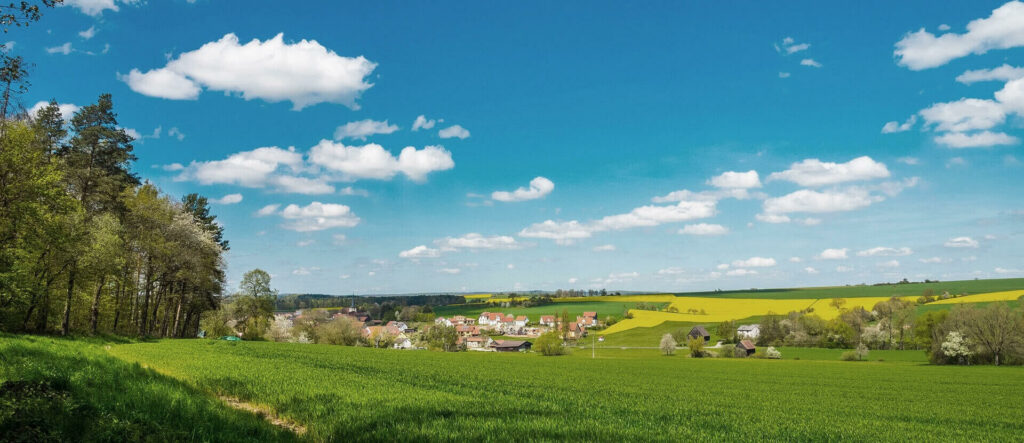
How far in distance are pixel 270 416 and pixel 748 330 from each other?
401ft

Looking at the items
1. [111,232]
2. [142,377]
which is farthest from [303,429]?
[111,232]

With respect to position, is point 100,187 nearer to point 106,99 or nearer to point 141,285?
point 106,99

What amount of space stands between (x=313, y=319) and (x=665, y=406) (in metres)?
95.2

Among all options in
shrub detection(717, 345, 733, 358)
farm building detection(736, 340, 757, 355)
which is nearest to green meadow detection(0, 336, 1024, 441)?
shrub detection(717, 345, 733, 358)

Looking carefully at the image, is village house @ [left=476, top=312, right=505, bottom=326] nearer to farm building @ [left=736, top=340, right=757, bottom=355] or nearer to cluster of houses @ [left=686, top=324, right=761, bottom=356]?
cluster of houses @ [left=686, top=324, right=761, bottom=356]

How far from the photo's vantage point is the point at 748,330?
116 metres

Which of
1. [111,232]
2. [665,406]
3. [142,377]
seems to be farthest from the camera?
[111,232]

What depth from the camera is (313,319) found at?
99.9 m

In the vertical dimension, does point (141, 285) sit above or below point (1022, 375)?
above

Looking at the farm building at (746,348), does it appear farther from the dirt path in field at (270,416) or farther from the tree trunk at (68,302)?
the tree trunk at (68,302)

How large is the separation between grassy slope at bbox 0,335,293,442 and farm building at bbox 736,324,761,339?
11435cm

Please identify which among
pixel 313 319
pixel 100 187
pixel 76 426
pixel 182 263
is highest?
pixel 100 187

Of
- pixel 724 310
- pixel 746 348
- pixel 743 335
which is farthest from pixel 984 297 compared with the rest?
pixel 746 348

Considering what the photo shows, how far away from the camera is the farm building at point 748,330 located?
110 meters
